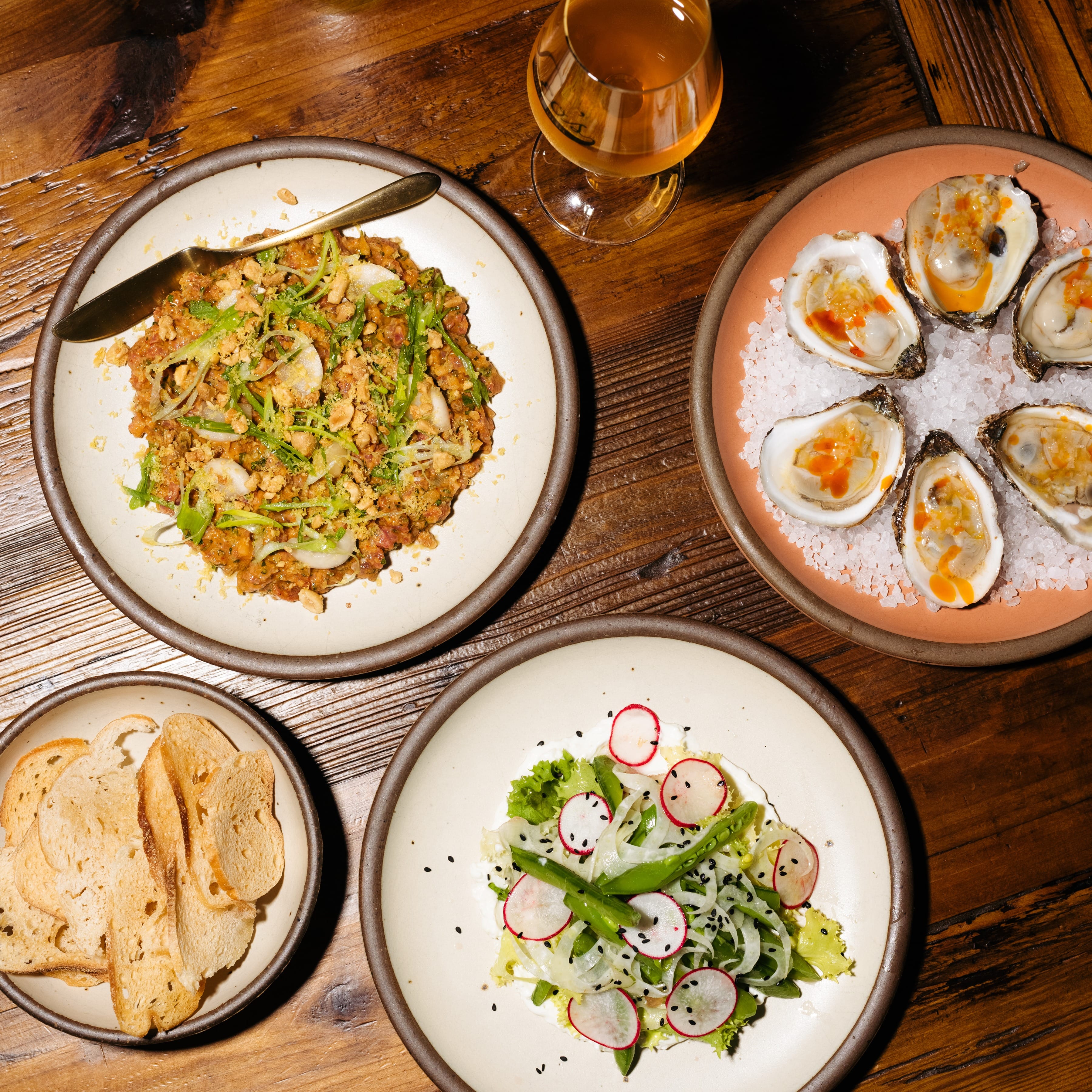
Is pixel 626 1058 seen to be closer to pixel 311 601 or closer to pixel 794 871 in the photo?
pixel 794 871

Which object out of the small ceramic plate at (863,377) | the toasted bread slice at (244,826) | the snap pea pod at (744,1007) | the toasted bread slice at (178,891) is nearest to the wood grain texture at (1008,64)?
the small ceramic plate at (863,377)

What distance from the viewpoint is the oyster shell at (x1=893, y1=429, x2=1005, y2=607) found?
1.83m

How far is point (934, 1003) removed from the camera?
1.93m

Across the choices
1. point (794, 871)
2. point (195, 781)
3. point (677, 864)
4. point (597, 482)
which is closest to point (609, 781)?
point (677, 864)

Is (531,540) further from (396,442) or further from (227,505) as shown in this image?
(227,505)

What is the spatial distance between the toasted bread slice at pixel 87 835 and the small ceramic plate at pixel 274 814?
0.10 metres

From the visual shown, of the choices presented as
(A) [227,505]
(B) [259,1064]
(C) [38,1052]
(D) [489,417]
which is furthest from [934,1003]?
(C) [38,1052]

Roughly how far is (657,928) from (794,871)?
327 millimetres

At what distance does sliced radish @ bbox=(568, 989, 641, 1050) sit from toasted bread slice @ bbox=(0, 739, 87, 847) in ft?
4.04

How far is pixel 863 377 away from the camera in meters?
1.93

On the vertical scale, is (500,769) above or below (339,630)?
below

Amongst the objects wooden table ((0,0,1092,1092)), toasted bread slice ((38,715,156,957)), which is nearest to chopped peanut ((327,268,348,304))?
wooden table ((0,0,1092,1092))

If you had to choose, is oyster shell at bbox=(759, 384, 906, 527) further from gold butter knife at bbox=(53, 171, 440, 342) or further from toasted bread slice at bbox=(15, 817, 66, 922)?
toasted bread slice at bbox=(15, 817, 66, 922)

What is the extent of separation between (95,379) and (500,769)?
1.27m
